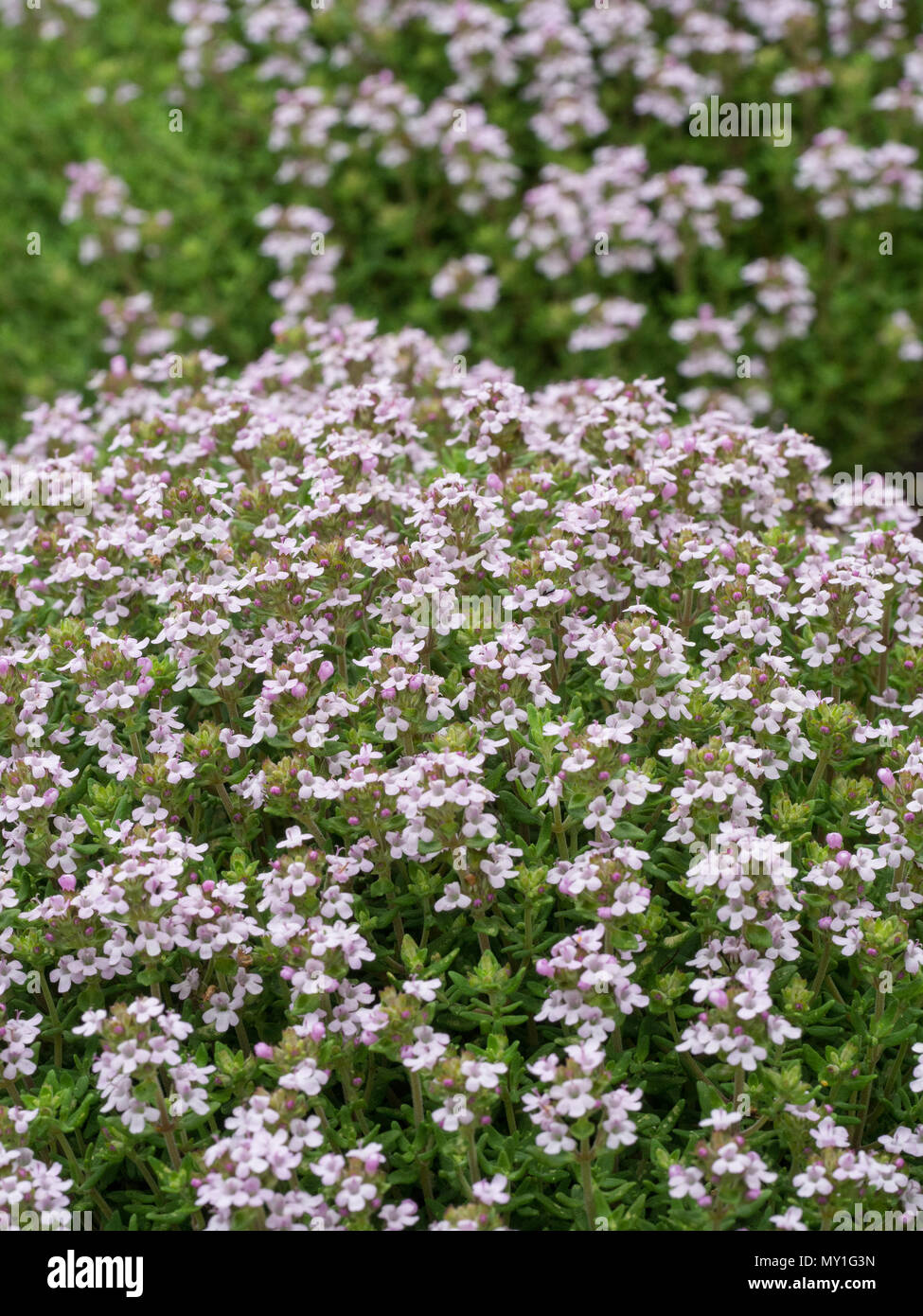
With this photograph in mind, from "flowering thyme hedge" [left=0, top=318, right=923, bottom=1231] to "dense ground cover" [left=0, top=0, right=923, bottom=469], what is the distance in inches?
170

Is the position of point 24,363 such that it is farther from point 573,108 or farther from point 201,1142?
point 201,1142

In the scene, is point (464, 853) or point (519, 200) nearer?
point (464, 853)

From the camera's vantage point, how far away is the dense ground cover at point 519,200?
384 inches

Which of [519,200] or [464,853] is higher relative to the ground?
[519,200]

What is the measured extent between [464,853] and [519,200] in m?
7.65

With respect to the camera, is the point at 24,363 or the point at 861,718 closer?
the point at 861,718

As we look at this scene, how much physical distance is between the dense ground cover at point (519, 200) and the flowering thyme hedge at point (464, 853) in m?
4.31

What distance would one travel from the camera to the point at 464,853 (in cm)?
430

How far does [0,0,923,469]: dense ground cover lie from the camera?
974 centimetres

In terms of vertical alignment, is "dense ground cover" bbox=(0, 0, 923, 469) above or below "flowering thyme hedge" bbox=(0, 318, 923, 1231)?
above

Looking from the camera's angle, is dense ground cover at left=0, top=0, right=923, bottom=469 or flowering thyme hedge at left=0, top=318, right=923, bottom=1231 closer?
flowering thyme hedge at left=0, top=318, right=923, bottom=1231

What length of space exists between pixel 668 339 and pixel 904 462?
1933 mm

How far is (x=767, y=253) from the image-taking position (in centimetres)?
1055
